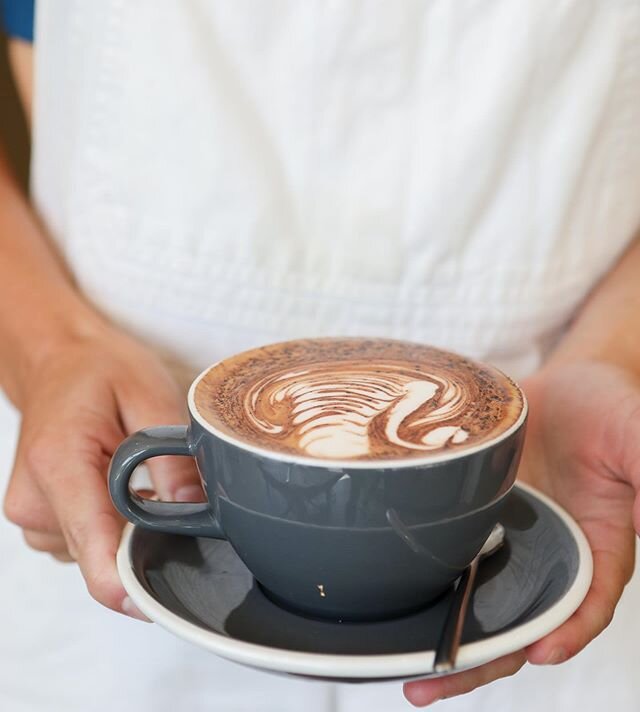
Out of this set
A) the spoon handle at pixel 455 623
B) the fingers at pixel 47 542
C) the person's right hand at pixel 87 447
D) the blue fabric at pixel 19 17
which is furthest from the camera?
the blue fabric at pixel 19 17

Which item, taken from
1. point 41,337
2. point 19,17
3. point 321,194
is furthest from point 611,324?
point 19,17

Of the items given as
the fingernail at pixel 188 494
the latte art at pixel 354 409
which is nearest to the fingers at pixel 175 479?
the fingernail at pixel 188 494

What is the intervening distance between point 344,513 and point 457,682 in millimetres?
133

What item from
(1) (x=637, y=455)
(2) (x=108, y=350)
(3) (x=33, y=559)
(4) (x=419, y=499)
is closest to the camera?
(4) (x=419, y=499)

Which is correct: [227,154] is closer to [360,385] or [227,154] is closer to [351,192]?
[351,192]

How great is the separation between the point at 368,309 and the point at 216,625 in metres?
0.34

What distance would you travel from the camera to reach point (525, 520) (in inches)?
22.7

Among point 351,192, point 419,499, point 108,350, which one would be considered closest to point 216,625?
point 419,499

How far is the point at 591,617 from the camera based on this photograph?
1.64 ft

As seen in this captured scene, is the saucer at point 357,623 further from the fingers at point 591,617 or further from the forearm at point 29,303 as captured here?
the forearm at point 29,303

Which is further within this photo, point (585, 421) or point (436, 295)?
point (436, 295)

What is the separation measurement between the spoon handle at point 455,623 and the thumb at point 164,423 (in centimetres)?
19

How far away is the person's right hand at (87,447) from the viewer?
536mm

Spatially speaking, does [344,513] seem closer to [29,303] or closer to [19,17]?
[29,303]
